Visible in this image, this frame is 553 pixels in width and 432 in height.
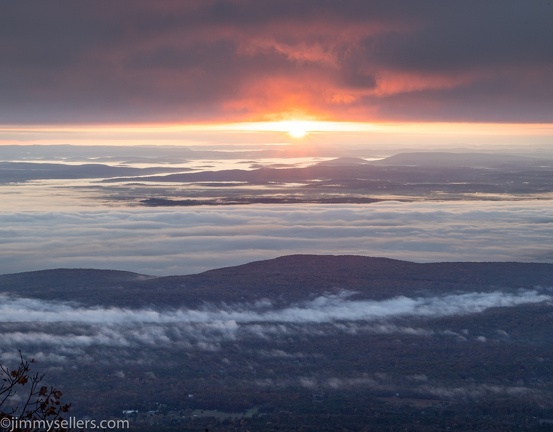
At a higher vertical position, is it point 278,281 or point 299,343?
point 278,281

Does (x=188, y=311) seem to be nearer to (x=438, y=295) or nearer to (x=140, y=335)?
(x=140, y=335)

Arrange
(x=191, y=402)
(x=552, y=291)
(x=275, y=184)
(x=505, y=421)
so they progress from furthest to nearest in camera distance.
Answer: (x=275, y=184) < (x=552, y=291) < (x=191, y=402) < (x=505, y=421)

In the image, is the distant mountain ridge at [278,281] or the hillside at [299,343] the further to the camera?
the distant mountain ridge at [278,281]

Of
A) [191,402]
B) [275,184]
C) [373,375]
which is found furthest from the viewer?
[275,184]

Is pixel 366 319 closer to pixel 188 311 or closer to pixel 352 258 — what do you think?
pixel 188 311

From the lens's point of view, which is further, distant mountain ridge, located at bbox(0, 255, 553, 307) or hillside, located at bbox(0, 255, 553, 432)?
distant mountain ridge, located at bbox(0, 255, 553, 307)

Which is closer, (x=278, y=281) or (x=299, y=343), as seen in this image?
(x=299, y=343)

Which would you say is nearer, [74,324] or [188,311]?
[74,324]

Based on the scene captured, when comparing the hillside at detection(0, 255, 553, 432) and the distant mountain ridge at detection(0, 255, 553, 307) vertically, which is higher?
the distant mountain ridge at detection(0, 255, 553, 307)

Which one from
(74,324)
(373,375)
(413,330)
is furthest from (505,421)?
(74,324)

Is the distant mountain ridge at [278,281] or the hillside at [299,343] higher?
the distant mountain ridge at [278,281]
